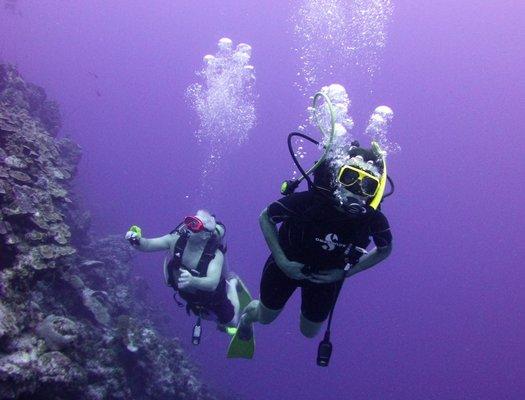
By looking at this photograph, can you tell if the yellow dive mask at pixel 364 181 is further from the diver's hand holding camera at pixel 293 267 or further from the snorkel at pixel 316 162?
the diver's hand holding camera at pixel 293 267

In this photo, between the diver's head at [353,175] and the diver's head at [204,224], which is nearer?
the diver's head at [353,175]

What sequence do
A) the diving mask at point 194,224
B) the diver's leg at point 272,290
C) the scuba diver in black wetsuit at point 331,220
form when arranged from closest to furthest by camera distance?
the scuba diver in black wetsuit at point 331,220, the diver's leg at point 272,290, the diving mask at point 194,224

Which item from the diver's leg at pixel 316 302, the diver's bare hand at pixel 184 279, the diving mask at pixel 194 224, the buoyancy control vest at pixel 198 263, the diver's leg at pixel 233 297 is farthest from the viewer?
the diver's leg at pixel 233 297

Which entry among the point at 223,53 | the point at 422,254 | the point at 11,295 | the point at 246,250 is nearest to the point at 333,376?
the point at 246,250

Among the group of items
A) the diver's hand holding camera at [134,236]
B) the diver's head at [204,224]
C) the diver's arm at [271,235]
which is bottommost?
the diver's hand holding camera at [134,236]

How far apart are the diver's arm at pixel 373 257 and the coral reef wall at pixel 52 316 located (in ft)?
14.0

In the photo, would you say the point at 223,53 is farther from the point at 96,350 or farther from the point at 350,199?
the point at 350,199

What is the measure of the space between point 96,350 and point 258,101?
4768 inches

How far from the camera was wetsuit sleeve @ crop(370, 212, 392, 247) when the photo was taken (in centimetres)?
421

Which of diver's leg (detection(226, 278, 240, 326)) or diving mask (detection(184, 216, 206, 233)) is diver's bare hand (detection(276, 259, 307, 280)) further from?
diver's leg (detection(226, 278, 240, 326))

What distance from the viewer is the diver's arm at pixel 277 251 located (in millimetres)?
4484

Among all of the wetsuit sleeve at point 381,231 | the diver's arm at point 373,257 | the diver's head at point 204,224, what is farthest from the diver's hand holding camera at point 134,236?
the wetsuit sleeve at point 381,231

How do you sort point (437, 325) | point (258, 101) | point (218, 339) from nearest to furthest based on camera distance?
point (218, 339) < point (437, 325) < point (258, 101)

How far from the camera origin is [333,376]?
47.6 meters
